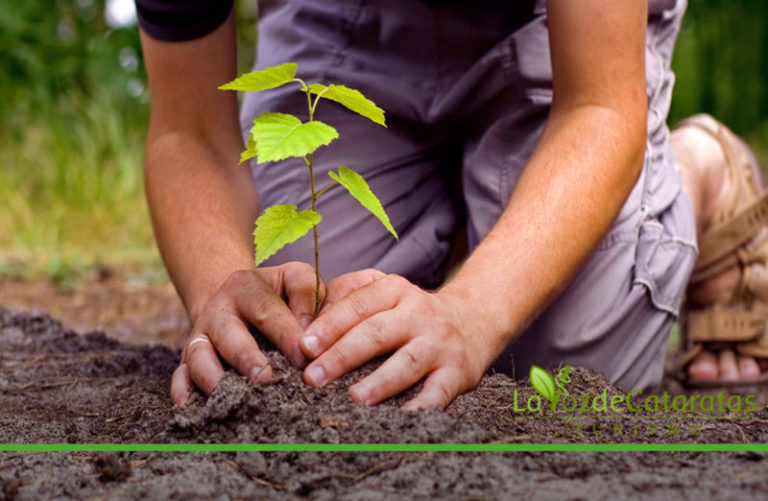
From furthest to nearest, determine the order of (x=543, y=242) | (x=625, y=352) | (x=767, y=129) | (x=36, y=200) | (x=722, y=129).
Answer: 1. (x=767, y=129)
2. (x=36, y=200)
3. (x=722, y=129)
4. (x=625, y=352)
5. (x=543, y=242)

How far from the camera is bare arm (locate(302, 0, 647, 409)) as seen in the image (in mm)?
1190

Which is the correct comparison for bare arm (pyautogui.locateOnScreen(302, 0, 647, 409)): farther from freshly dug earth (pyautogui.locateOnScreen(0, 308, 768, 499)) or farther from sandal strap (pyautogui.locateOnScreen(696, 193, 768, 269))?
sandal strap (pyautogui.locateOnScreen(696, 193, 768, 269))

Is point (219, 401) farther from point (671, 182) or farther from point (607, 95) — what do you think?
point (671, 182)

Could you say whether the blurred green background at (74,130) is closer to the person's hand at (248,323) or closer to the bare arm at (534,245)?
the person's hand at (248,323)

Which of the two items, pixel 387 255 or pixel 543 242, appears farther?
pixel 387 255

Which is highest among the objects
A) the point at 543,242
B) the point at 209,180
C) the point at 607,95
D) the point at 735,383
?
the point at 607,95

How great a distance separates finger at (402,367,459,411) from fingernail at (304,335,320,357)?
0.56ft

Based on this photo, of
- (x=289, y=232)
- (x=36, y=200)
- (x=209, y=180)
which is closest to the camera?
(x=289, y=232)

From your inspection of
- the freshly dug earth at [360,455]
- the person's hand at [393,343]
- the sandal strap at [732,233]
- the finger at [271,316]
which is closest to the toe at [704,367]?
the sandal strap at [732,233]

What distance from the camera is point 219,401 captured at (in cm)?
114

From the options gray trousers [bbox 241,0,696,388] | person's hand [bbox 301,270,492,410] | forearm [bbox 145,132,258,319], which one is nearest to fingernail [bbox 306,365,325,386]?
person's hand [bbox 301,270,492,410]

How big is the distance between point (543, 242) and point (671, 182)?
2.45 feet

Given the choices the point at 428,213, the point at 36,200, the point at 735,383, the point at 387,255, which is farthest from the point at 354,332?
the point at 36,200

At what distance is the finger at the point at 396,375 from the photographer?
1149 millimetres
